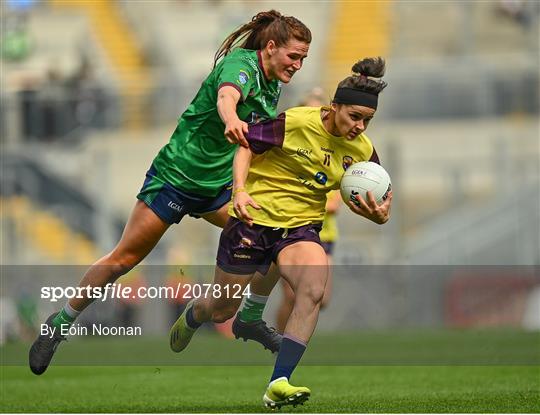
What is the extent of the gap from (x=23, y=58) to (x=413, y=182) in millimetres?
10722

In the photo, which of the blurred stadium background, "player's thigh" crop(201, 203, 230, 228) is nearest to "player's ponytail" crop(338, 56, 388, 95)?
"player's thigh" crop(201, 203, 230, 228)

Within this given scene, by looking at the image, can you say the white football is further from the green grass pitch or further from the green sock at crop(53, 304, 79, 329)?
the green sock at crop(53, 304, 79, 329)

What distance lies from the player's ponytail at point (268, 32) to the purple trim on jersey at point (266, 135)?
0.55m

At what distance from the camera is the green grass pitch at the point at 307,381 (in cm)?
864

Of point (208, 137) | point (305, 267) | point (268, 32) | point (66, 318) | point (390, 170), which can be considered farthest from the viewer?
point (390, 170)

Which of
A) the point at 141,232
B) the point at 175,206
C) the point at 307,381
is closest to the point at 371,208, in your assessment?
the point at 175,206

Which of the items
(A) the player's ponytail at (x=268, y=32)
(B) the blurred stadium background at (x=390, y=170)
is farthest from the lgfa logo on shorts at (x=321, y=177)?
(B) the blurred stadium background at (x=390, y=170)

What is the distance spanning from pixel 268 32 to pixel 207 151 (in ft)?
3.02

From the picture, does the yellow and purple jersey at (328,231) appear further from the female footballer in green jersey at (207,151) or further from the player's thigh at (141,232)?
the player's thigh at (141,232)

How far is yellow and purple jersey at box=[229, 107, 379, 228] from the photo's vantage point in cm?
839

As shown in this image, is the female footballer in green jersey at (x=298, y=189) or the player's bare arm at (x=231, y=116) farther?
the female footballer in green jersey at (x=298, y=189)

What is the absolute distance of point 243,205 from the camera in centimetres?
787

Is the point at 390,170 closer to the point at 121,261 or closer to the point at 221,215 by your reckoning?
the point at 221,215

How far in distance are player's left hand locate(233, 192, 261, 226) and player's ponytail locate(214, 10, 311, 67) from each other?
1172 millimetres
